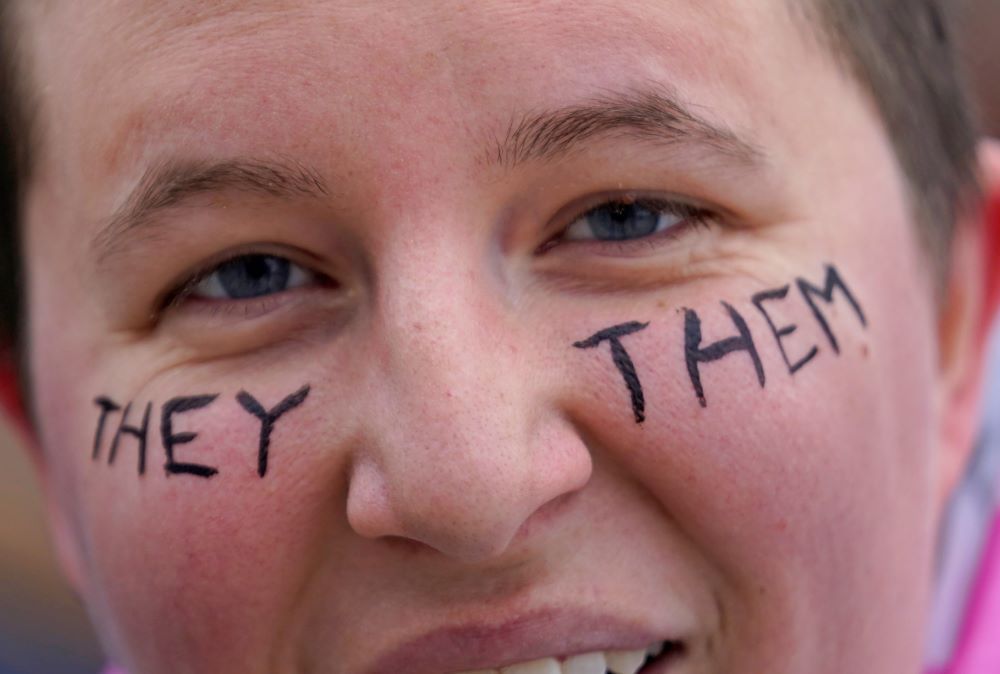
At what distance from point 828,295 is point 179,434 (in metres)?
0.81

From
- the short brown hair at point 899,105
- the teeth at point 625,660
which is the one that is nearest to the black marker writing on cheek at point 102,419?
the short brown hair at point 899,105

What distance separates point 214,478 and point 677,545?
1.80 feet

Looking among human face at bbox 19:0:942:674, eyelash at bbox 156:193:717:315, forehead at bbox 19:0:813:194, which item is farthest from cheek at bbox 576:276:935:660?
forehead at bbox 19:0:813:194

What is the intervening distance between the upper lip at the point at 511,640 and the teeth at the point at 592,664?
0.02 m

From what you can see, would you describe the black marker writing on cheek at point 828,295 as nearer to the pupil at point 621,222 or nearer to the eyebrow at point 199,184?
the pupil at point 621,222

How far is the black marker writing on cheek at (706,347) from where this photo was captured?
1322 mm

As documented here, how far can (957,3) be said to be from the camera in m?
2.12

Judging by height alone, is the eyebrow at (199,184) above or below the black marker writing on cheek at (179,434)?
above

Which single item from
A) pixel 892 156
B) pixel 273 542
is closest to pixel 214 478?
pixel 273 542

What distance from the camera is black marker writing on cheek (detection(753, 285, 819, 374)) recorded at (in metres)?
1.36

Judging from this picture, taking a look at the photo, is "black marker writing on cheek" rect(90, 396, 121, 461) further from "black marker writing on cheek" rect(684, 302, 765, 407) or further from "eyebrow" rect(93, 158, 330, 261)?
"black marker writing on cheek" rect(684, 302, 765, 407)

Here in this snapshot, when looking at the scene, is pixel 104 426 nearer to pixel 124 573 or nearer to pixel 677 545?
pixel 124 573

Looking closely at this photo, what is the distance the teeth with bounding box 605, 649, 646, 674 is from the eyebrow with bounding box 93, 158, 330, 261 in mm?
641

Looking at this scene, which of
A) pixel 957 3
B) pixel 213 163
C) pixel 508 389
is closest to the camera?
pixel 508 389
